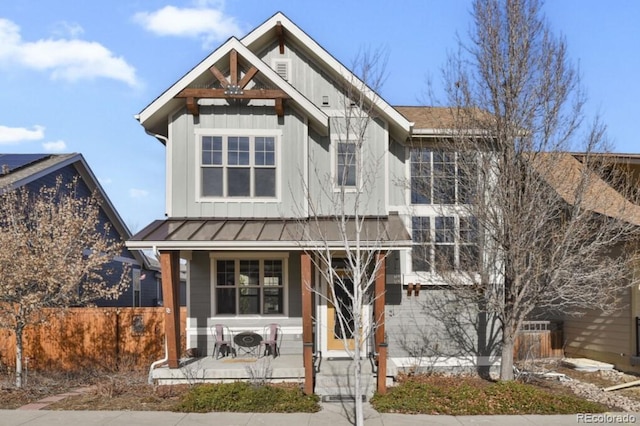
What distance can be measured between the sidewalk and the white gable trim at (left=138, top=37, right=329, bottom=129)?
6874mm

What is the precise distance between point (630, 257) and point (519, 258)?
406 centimetres

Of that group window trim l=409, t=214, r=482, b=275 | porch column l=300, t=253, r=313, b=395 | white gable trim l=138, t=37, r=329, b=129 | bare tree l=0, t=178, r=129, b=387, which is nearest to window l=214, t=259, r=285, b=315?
porch column l=300, t=253, r=313, b=395

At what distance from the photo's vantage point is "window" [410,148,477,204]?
1162cm

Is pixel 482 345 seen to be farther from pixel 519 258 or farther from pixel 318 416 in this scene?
pixel 318 416

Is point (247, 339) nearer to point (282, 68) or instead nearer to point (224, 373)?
point (224, 373)

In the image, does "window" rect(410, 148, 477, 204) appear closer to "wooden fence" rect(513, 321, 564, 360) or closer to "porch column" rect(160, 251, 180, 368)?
"wooden fence" rect(513, 321, 564, 360)

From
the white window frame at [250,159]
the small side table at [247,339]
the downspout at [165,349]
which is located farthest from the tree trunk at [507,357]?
the downspout at [165,349]

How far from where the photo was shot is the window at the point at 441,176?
38.1 feet

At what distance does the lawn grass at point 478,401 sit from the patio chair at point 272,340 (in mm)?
3639

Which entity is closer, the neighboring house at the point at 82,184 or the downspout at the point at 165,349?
the downspout at the point at 165,349

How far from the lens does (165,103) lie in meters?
13.0

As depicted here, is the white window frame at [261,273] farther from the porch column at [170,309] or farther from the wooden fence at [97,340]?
the porch column at [170,309]

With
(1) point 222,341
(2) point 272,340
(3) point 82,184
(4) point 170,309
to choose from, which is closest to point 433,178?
(2) point 272,340

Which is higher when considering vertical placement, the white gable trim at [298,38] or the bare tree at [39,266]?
the white gable trim at [298,38]
